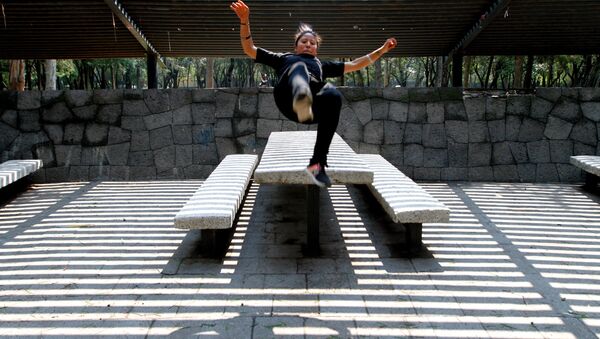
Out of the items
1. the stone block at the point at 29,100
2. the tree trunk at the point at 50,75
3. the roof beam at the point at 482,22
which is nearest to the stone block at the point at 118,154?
the stone block at the point at 29,100

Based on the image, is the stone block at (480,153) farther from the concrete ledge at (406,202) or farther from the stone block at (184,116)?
the stone block at (184,116)

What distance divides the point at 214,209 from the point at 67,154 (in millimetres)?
5035

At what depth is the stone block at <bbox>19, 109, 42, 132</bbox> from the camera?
8031 millimetres

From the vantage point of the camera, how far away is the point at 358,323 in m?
3.07

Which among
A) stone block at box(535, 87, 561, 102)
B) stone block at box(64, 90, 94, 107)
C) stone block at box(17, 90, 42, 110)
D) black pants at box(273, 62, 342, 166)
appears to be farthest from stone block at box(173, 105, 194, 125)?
stone block at box(535, 87, 561, 102)

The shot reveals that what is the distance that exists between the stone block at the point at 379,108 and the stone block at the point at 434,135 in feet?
2.16

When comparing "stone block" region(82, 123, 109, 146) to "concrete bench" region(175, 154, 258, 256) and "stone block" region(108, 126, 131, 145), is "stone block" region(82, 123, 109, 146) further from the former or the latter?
"concrete bench" region(175, 154, 258, 256)

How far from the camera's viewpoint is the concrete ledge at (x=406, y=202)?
416 centimetres

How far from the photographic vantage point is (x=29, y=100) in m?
8.02

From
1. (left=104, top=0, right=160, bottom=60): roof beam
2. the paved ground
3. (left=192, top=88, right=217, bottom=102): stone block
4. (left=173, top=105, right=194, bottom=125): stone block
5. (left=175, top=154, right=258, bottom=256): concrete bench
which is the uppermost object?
(left=104, top=0, right=160, bottom=60): roof beam

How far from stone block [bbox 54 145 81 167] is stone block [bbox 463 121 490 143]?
623 centimetres

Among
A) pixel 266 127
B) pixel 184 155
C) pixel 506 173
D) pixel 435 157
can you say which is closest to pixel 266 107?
pixel 266 127

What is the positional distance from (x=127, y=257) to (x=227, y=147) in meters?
3.99

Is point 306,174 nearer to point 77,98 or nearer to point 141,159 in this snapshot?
point 141,159
